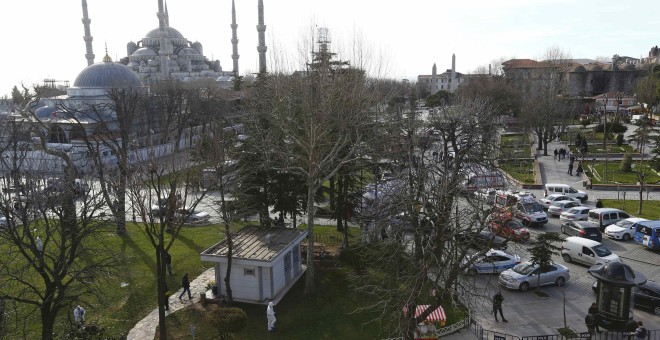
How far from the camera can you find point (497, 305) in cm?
1402

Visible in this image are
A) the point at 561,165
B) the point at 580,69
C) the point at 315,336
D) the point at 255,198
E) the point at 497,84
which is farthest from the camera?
the point at 580,69

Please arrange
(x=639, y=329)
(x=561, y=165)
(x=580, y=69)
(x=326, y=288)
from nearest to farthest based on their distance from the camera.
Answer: (x=639, y=329) → (x=326, y=288) → (x=561, y=165) → (x=580, y=69)

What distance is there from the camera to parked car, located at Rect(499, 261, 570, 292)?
16312mm

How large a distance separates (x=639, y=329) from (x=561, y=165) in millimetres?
26985

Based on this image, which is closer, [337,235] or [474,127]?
[474,127]

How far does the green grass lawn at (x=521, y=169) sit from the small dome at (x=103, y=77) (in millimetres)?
43180

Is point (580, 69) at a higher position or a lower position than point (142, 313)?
higher

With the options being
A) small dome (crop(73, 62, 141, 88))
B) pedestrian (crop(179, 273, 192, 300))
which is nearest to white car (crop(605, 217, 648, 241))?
pedestrian (crop(179, 273, 192, 300))

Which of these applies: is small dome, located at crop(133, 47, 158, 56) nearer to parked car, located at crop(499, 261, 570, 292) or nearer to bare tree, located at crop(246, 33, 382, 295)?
bare tree, located at crop(246, 33, 382, 295)

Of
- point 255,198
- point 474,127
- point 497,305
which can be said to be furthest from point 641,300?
point 255,198

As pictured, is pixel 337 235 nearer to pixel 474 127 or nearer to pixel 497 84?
pixel 474 127

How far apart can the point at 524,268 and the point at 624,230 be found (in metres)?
7.46

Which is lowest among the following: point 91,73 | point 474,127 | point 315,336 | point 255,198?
point 315,336

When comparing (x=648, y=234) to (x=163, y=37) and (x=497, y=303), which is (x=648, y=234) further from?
(x=163, y=37)
